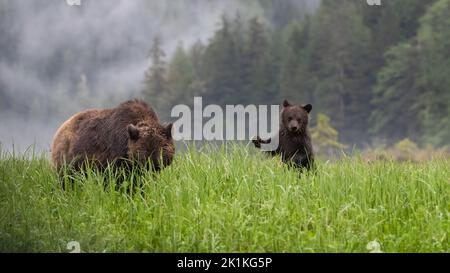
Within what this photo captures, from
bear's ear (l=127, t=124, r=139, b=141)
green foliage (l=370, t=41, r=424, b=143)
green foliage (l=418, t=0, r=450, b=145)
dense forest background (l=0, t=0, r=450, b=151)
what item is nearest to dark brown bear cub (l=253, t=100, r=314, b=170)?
bear's ear (l=127, t=124, r=139, b=141)

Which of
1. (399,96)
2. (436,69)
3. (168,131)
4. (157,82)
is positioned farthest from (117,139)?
(157,82)

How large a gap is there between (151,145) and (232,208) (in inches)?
40.4

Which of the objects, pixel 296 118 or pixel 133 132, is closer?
pixel 133 132

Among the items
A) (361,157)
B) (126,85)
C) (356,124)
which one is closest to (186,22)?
(126,85)

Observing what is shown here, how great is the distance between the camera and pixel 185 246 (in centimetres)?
567

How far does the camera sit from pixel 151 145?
6.64 m

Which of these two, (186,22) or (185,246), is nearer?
(185,246)

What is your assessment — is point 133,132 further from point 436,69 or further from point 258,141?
point 436,69

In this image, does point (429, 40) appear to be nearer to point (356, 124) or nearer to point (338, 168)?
point (356, 124)

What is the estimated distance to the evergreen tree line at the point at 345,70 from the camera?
4366 centimetres

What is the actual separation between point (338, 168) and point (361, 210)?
981mm

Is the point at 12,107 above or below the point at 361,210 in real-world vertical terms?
above

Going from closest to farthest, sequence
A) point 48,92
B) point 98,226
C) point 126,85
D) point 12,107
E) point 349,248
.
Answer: point 349,248 < point 98,226 < point 12,107 < point 48,92 < point 126,85

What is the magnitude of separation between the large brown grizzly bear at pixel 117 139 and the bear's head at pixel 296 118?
6.29 feet
